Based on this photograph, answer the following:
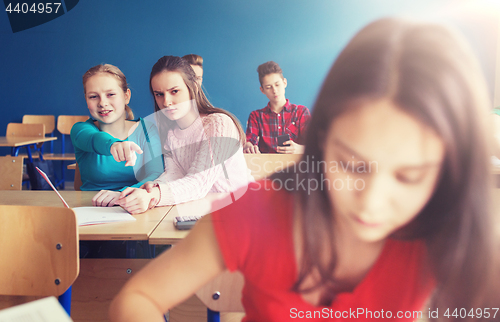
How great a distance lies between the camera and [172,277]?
32 centimetres

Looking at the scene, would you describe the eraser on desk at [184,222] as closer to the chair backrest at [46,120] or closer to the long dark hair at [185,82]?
Result: the long dark hair at [185,82]

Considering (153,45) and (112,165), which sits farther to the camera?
(153,45)

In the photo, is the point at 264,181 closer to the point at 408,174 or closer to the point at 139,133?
the point at 408,174

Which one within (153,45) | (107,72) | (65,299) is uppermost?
(153,45)

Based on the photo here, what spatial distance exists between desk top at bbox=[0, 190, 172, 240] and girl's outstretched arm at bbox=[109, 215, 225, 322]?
518 mm

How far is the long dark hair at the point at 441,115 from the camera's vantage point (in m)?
0.22

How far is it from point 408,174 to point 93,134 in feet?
3.84

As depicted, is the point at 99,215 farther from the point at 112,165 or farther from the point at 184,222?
the point at 112,165

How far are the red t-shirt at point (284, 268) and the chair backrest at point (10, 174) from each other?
1.44 meters

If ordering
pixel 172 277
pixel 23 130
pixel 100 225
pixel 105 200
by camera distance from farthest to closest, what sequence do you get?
pixel 23 130 < pixel 105 200 < pixel 100 225 < pixel 172 277

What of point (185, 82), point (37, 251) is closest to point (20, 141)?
point (185, 82)

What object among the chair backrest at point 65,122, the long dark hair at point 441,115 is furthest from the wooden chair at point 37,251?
the chair backrest at point 65,122

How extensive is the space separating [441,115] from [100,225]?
854 millimetres

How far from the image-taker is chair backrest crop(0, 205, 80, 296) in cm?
77
